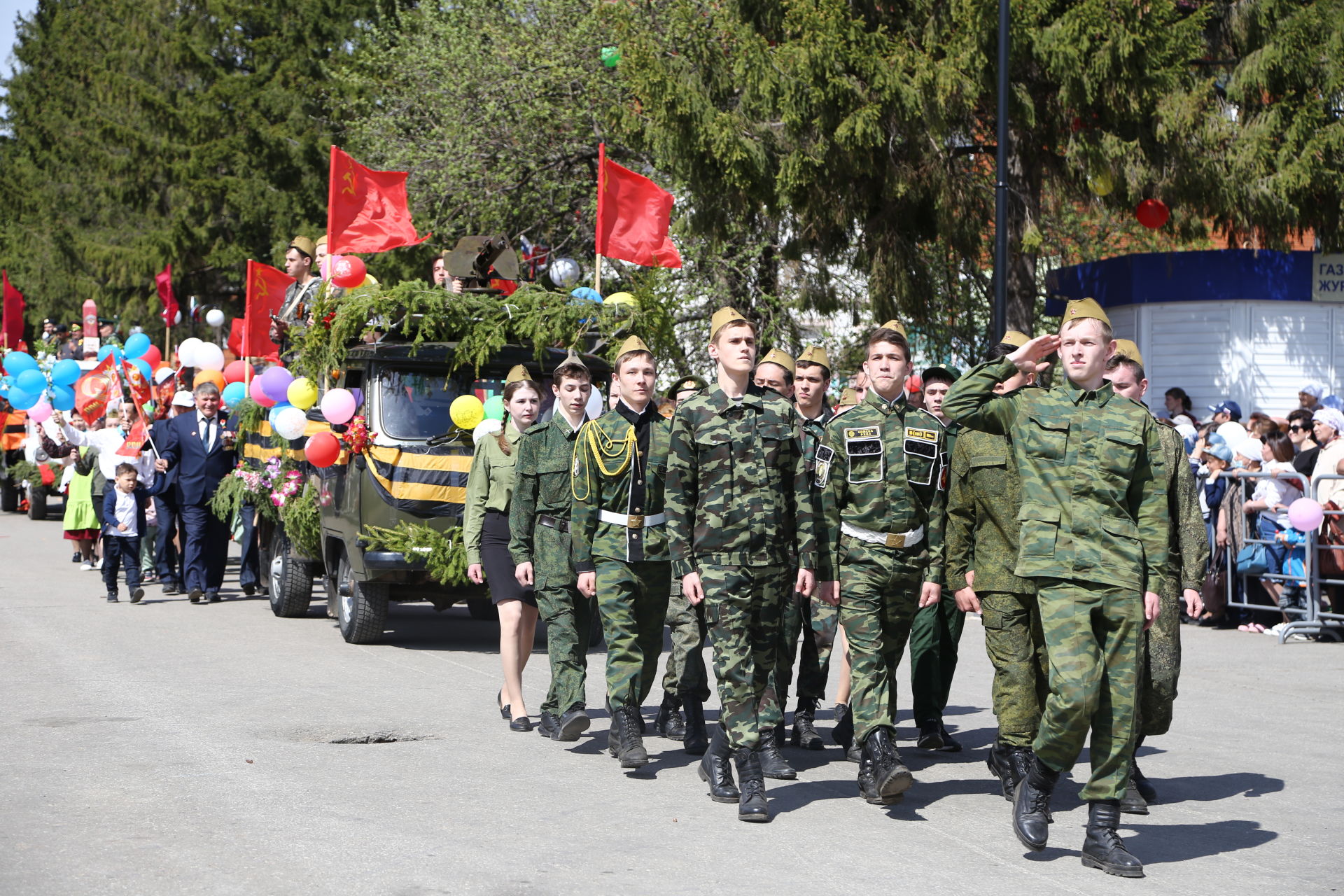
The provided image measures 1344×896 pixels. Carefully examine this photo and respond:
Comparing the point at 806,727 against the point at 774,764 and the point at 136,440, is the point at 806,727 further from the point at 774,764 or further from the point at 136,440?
the point at 136,440

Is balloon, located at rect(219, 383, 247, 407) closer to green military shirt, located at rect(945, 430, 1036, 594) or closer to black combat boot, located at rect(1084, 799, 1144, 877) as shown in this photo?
green military shirt, located at rect(945, 430, 1036, 594)

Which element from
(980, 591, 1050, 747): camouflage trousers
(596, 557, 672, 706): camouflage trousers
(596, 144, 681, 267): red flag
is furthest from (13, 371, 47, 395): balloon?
(980, 591, 1050, 747): camouflage trousers

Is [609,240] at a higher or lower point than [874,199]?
lower

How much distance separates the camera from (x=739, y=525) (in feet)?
22.5

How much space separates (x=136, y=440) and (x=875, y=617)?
1182 centimetres

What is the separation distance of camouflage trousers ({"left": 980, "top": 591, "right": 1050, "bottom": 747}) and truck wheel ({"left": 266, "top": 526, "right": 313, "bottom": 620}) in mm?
8546

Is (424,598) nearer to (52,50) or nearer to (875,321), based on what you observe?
(875,321)

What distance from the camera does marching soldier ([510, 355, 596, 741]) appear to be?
8.46 metres

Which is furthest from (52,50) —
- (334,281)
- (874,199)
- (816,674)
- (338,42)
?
(816,674)

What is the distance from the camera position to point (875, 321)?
22.2 meters

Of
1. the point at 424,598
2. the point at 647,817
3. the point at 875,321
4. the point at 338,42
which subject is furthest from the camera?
the point at 338,42

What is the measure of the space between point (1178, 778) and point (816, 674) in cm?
196

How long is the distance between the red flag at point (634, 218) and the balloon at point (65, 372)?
26.8 ft

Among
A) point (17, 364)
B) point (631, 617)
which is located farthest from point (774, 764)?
point (17, 364)
